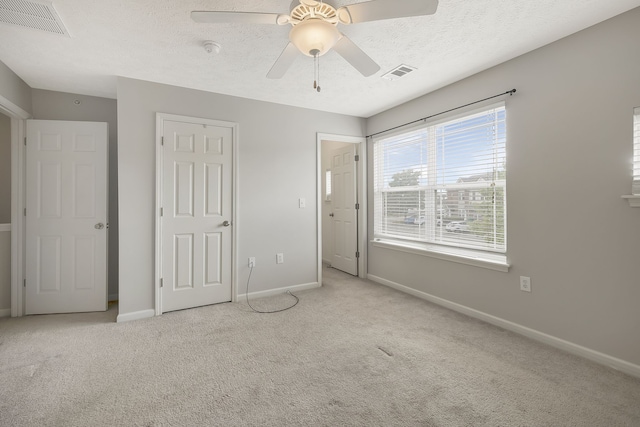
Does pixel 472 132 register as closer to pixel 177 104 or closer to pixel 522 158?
pixel 522 158

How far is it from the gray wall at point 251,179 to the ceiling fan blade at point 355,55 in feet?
6.48

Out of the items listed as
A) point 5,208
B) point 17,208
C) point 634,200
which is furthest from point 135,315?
point 634,200

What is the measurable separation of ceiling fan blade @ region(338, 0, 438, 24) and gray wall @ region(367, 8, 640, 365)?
5.45 feet

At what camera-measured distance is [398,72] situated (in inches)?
110

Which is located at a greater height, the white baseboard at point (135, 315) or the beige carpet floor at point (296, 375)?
the white baseboard at point (135, 315)

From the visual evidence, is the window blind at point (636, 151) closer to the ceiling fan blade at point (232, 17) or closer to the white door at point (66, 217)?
the ceiling fan blade at point (232, 17)

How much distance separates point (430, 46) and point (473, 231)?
1.83 metres

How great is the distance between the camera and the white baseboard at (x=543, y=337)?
1987 millimetres

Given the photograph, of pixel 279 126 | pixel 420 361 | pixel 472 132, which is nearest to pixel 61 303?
pixel 279 126

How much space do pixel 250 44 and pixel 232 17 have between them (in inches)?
35.0

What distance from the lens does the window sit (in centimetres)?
277

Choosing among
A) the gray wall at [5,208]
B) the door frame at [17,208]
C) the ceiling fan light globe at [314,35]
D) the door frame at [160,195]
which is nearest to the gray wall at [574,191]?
the ceiling fan light globe at [314,35]

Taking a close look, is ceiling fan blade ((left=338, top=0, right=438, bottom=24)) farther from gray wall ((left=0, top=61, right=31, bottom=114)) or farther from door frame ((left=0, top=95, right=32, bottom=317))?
door frame ((left=0, top=95, right=32, bottom=317))

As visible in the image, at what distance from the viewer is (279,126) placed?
3.70m
